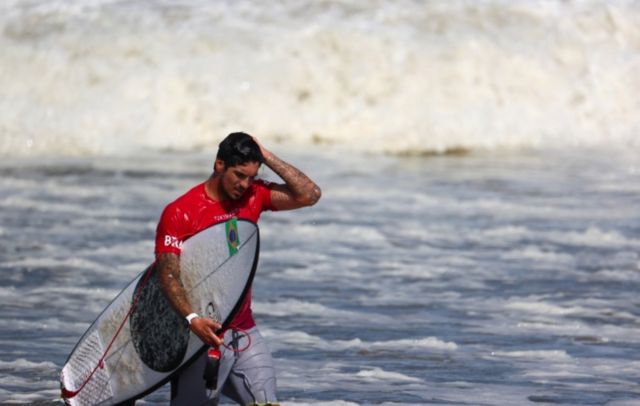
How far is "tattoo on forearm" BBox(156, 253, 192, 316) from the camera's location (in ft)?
18.1

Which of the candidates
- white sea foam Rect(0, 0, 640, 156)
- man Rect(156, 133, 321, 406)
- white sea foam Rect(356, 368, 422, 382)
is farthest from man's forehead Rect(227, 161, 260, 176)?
white sea foam Rect(0, 0, 640, 156)

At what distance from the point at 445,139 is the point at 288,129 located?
2.08m

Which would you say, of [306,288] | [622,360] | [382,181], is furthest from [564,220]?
[622,360]

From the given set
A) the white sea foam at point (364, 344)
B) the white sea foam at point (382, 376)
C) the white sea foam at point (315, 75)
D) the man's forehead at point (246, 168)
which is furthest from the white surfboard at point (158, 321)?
the white sea foam at point (315, 75)

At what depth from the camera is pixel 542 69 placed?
2039 cm

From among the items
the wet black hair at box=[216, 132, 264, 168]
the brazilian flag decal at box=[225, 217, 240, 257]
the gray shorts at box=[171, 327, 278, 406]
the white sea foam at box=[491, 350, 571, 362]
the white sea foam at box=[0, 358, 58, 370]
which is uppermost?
the wet black hair at box=[216, 132, 264, 168]

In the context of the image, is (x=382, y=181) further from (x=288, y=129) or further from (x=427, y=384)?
(x=427, y=384)

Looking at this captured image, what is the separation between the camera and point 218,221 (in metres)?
5.70

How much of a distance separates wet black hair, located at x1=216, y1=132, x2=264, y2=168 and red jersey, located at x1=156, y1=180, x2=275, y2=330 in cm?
18

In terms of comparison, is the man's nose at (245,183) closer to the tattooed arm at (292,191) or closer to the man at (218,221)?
the man at (218,221)

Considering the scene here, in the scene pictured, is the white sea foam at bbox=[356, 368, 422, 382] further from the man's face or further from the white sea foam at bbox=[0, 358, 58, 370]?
the man's face

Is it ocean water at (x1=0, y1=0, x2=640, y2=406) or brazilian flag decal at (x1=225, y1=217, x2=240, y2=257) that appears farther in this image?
ocean water at (x1=0, y1=0, x2=640, y2=406)

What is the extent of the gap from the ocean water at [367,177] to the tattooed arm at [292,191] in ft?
5.14

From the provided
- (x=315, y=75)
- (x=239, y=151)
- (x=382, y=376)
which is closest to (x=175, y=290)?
(x=239, y=151)
